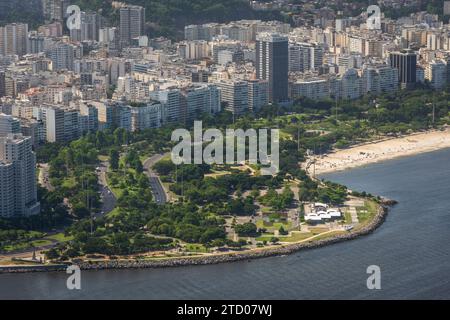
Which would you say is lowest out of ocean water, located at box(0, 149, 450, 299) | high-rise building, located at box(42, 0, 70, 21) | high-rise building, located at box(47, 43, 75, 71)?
ocean water, located at box(0, 149, 450, 299)

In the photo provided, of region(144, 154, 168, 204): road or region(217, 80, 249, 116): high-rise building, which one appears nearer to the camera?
region(144, 154, 168, 204): road

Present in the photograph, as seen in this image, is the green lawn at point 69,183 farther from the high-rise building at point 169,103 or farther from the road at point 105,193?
the high-rise building at point 169,103

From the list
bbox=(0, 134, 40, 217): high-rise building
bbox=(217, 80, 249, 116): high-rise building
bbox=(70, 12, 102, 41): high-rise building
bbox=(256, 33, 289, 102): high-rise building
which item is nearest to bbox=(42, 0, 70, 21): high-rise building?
bbox=(70, 12, 102, 41): high-rise building

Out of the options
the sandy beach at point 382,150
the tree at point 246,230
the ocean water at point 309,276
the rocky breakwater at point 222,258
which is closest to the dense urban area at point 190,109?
the tree at point 246,230

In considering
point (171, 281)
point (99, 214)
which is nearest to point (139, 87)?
point (99, 214)

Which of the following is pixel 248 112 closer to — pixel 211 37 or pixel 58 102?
pixel 58 102

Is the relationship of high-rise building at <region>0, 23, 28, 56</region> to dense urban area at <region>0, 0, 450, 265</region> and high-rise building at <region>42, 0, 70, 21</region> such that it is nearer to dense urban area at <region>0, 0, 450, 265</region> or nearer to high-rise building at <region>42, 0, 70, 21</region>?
dense urban area at <region>0, 0, 450, 265</region>
